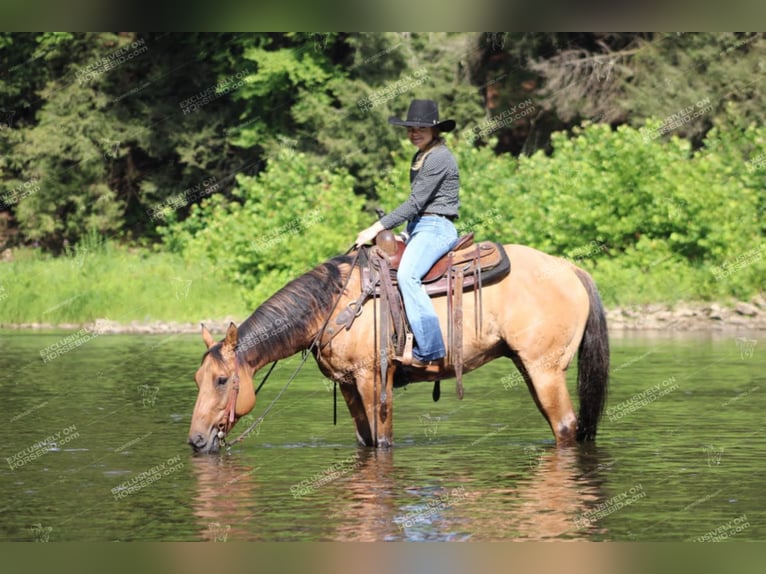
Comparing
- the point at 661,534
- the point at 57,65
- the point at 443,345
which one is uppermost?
the point at 57,65

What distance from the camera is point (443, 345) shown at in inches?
456

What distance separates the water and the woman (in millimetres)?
1093

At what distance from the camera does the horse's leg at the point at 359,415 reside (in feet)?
38.8

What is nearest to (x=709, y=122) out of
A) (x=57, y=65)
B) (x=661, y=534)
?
(x=57, y=65)

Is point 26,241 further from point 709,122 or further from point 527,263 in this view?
point 527,263

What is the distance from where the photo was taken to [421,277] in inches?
459

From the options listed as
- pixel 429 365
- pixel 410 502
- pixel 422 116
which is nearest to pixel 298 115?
pixel 422 116

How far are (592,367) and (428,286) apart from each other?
1.59m

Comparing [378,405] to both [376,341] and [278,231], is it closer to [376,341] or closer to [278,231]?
[376,341]

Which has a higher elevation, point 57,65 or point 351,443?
point 57,65

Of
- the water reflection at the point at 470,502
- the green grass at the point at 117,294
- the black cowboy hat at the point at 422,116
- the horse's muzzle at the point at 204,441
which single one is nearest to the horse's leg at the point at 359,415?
the water reflection at the point at 470,502
